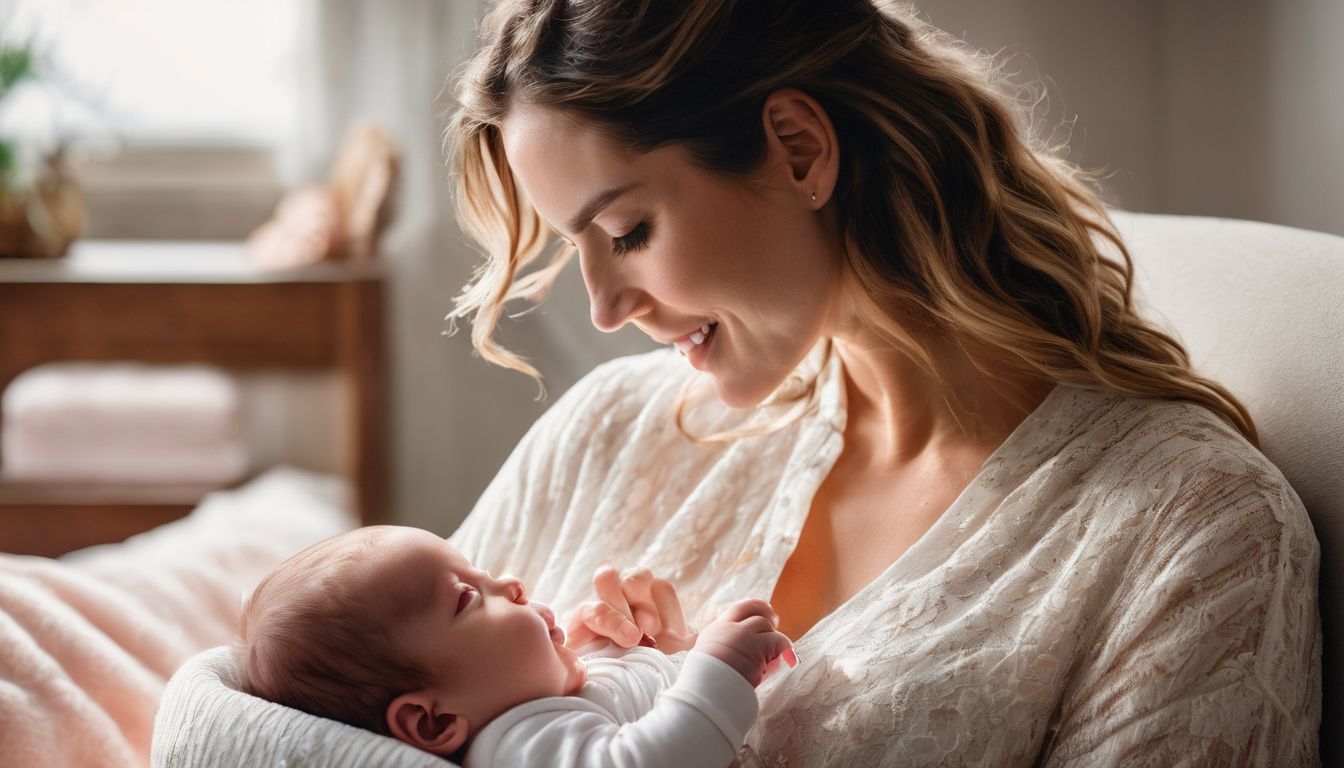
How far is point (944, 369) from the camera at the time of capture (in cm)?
140

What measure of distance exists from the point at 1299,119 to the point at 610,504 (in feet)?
4.09

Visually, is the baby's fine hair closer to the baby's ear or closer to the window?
the baby's ear

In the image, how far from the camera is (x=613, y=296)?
1.36 meters

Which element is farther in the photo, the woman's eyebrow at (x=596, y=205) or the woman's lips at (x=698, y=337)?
the woman's lips at (x=698, y=337)

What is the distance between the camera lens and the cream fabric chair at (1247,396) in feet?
3.41

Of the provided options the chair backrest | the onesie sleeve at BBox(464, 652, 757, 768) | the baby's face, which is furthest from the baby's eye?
the chair backrest

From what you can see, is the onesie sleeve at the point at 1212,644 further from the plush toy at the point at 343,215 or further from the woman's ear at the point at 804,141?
the plush toy at the point at 343,215

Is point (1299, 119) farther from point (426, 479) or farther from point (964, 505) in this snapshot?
point (426, 479)

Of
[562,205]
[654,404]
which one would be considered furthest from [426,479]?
[562,205]

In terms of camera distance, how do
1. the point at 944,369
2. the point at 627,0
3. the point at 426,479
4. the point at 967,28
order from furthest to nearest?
the point at 426,479 < the point at 967,28 < the point at 944,369 < the point at 627,0

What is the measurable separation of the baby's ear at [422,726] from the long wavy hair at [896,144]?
580mm

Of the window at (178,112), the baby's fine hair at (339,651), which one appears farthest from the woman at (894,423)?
the window at (178,112)

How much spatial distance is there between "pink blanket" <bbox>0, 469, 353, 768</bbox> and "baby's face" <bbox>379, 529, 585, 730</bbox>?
476 millimetres

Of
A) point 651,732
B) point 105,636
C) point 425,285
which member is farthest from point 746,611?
point 425,285
